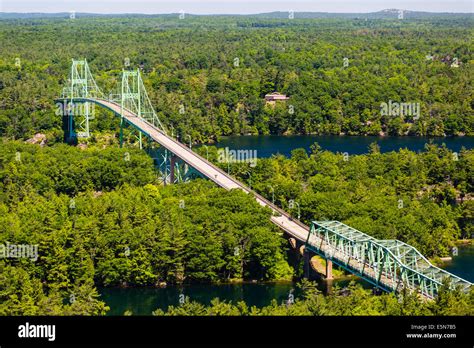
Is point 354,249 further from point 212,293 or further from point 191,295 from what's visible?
point 191,295

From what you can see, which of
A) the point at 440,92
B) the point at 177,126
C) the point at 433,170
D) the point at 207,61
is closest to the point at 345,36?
the point at 207,61

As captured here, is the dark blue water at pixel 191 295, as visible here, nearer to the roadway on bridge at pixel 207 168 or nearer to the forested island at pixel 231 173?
the forested island at pixel 231 173

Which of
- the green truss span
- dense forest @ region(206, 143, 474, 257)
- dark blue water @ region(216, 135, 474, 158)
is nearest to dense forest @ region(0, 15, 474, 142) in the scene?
dark blue water @ region(216, 135, 474, 158)

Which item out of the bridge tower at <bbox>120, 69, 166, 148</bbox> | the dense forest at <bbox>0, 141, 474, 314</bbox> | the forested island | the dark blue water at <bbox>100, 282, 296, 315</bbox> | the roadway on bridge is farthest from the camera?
the bridge tower at <bbox>120, 69, 166, 148</bbox>

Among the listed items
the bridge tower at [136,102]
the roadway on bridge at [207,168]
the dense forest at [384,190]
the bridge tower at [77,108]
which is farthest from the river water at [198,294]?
the bridge tower at [77,108]

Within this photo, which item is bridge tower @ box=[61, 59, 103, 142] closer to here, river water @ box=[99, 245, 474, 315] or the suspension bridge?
the suspension bridge
